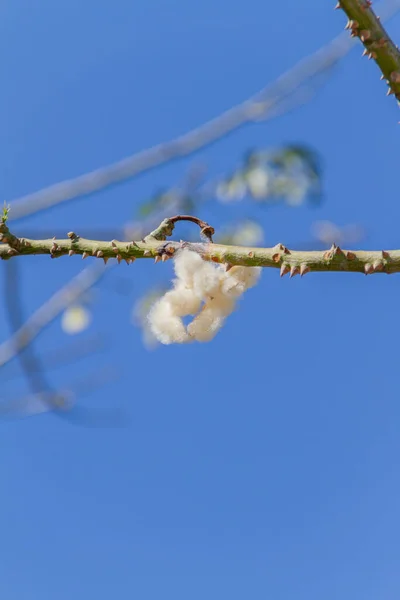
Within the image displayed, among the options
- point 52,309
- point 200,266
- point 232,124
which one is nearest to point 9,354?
point 52,309

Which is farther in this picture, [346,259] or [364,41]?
[364,41]

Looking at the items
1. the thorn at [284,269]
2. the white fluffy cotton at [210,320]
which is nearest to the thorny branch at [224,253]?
the thorn at [284,269]

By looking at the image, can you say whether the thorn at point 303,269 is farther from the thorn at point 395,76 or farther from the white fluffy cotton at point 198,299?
the thorn at point 395,76

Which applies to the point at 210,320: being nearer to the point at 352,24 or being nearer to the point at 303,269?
the point at 303,269

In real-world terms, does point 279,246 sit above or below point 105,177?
below

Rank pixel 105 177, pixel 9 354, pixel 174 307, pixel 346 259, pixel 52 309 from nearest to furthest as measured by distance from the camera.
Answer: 1. pixel 346 259
2. pixel 174 307
3. pixel 105 177
4. pixel 9 354
5. pixel 52 309

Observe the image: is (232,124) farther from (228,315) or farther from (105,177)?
(228,315)
